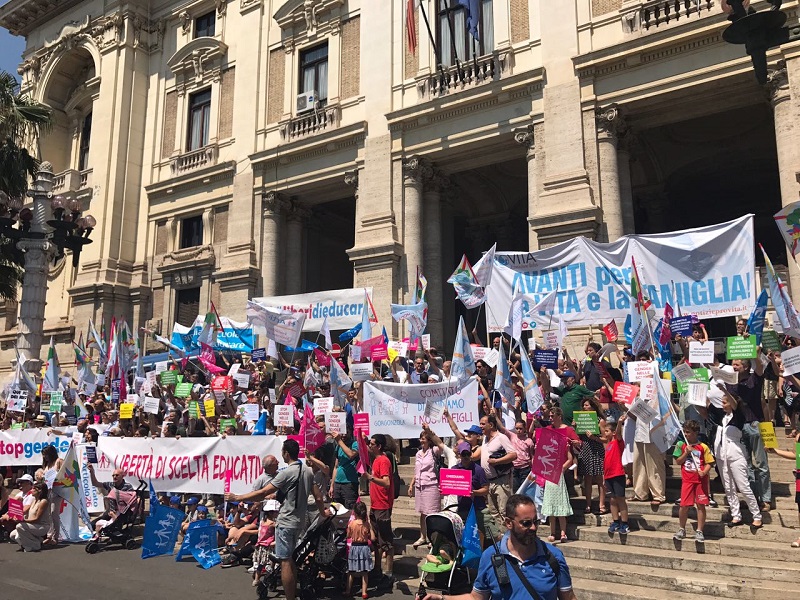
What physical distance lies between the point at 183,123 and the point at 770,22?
2271 cm

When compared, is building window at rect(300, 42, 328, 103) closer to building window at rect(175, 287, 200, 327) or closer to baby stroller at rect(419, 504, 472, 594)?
building window at rect(175, 287, 200, 327)

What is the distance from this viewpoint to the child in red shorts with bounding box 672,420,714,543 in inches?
302

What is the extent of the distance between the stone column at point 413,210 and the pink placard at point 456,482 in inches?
419

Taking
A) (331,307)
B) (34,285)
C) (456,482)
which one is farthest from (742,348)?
(34,285)

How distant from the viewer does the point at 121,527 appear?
10.8 m

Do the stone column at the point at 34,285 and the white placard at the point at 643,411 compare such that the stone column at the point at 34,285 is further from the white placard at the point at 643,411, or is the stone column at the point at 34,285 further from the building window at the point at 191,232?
the white placard at the point at 643,411

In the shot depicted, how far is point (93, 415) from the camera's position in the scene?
15141 millimetres

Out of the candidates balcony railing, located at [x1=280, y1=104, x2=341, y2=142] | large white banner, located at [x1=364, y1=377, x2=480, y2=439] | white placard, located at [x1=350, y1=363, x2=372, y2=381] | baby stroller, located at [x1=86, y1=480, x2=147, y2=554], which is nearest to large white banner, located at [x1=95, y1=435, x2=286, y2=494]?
baby stroller, located at [x1=86, y1=480, x2=147, y2=554]

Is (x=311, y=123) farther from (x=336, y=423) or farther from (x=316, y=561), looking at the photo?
(x=316, y=561)

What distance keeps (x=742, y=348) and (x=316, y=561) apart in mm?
5968

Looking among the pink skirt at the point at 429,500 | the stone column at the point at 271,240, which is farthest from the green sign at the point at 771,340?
the stone column at the point at 271,240

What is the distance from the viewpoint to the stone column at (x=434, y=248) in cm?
1834

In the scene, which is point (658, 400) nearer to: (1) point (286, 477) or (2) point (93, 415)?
(1) point (286, 477)

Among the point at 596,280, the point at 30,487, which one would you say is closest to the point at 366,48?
the point at 596,280
